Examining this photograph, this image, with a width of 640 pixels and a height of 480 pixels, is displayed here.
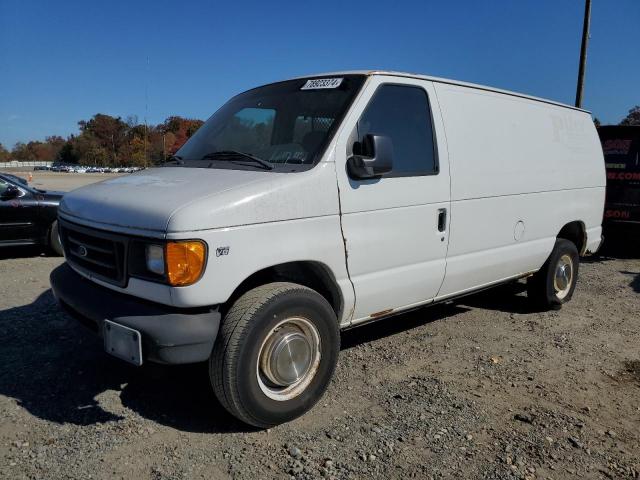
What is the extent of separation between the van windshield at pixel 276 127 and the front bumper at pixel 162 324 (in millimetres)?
1058

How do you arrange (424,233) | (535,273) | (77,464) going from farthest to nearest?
(535,273)
(424,233)
(77,464)

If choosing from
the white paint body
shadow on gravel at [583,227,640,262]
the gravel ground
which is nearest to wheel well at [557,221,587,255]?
the white paint body

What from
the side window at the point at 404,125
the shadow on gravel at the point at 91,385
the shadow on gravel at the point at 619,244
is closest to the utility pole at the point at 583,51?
the shadow on gravel at the point at 619,244

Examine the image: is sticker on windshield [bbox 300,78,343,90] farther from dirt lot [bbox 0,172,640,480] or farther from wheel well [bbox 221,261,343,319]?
dirt lot [bbox 0,172,640,480]

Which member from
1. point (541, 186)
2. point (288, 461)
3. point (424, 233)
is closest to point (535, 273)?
point (541, 186)

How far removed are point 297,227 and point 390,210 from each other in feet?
2.60

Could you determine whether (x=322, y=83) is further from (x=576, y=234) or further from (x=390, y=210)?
(x=576, y=234)

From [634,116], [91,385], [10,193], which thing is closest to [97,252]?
[91,385]

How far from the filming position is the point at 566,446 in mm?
3012

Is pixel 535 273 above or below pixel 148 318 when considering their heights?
below

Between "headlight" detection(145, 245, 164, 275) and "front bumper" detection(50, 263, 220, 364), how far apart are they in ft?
0.71

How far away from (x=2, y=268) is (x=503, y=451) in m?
7.22

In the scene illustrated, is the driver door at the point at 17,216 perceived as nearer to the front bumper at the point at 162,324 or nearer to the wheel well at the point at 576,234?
the front bumper at the point at 162,324

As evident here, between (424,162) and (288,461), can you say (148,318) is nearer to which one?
(288,461)
